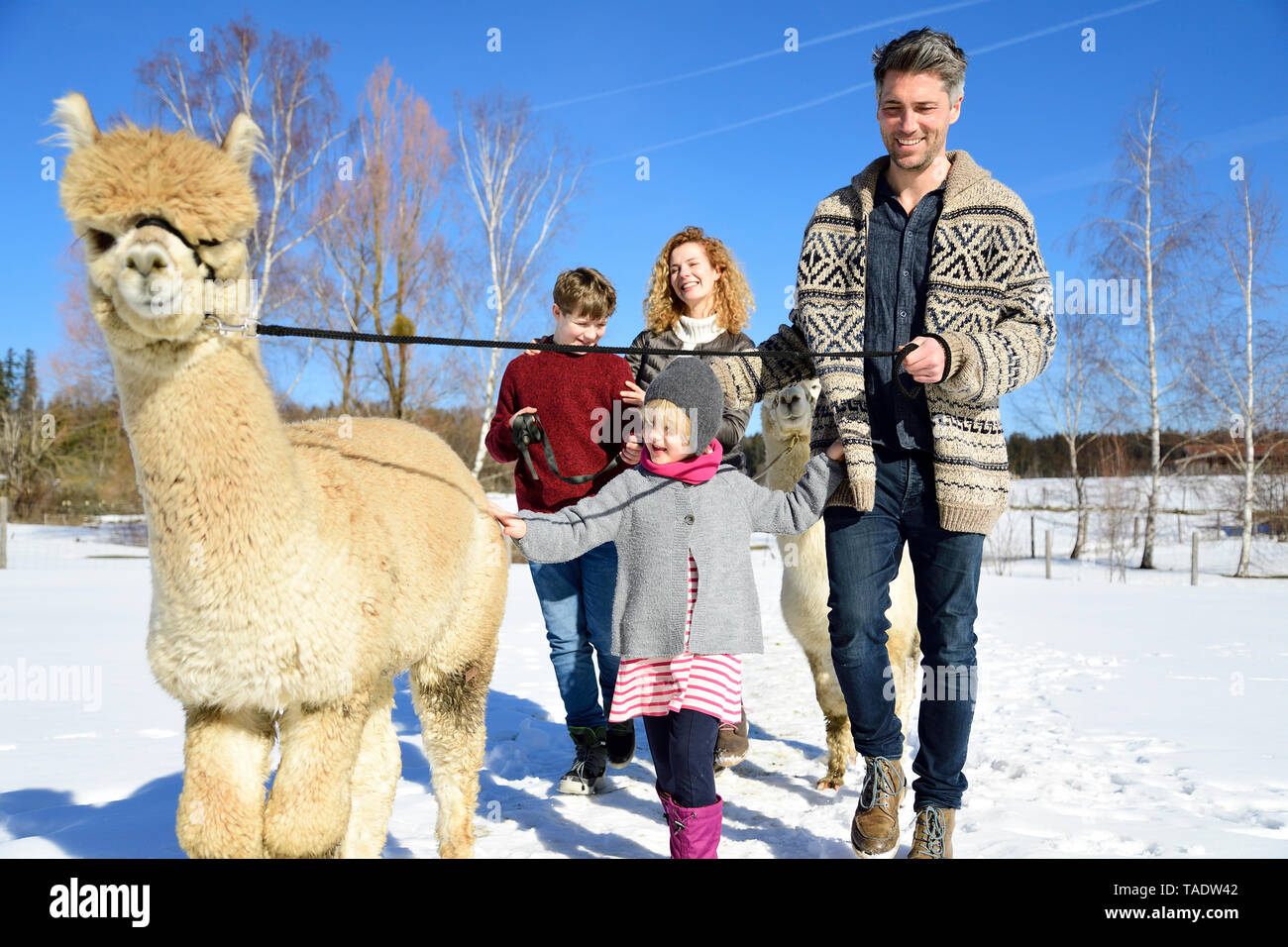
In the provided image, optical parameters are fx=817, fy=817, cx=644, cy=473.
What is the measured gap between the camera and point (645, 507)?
7.84 ft

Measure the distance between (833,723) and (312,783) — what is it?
7.64 feet

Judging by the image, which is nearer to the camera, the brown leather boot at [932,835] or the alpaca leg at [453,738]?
the brown leather boot at [932,835]

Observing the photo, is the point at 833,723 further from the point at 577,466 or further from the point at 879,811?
the point at 577,466

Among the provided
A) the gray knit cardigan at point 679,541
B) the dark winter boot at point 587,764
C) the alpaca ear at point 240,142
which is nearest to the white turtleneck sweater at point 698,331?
the gray knit cardigan at point 679,541

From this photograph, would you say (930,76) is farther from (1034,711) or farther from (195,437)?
(1034,711)

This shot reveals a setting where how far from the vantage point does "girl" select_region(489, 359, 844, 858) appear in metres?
2.21

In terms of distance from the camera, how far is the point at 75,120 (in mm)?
1631

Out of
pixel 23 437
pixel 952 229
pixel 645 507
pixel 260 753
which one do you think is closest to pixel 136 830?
pixel 260 753

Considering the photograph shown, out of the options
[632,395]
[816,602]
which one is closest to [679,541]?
[632,395]

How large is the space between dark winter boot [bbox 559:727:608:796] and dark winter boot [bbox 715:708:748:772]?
1.71 feet

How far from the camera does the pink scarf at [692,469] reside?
7.82 ft

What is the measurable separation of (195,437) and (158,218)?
0.44m

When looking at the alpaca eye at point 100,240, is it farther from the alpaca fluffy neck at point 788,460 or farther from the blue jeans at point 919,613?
the alpaca fluffy neck at point 788,460

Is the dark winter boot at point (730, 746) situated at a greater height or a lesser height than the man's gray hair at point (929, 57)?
lesser
